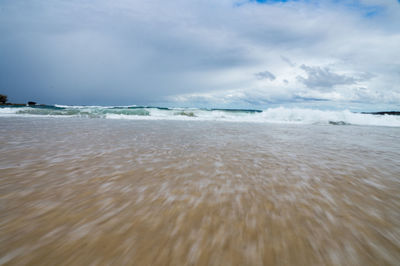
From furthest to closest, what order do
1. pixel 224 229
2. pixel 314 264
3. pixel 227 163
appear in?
pixel 227 163, pixel 224 229, pixel 314 264

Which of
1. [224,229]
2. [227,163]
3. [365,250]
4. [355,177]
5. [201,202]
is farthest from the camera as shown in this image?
[227,163]

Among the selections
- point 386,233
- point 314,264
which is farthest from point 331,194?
point 314,264

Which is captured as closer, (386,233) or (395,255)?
(395,255)

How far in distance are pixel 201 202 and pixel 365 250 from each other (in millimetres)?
973

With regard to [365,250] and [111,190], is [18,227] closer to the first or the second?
[111,190]

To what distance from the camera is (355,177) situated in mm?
2111

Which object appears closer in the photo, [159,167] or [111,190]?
[111,190]

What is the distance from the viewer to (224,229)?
1.13 metres

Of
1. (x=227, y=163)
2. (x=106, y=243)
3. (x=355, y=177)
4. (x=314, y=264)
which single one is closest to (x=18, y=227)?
(x=106, y=243)

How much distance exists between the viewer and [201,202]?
1446 mm

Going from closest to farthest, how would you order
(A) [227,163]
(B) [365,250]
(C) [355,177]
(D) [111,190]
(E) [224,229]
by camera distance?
(B) [365,250]
(E) [224,229]
(D) [111,190]
(C) [355,177]
(A) [227,163]

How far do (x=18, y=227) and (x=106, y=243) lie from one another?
0.56 metres

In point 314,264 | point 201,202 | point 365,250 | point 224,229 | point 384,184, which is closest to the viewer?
point 314,264

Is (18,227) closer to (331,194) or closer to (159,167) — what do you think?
(159,167)
